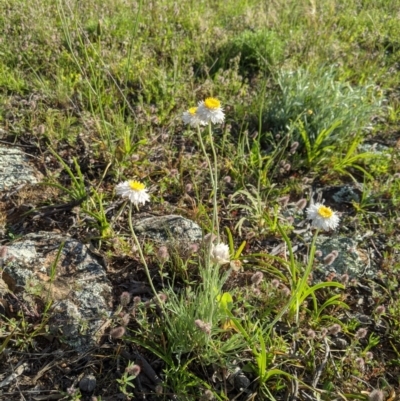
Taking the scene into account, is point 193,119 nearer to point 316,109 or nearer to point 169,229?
point 169,229

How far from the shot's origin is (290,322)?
2.07 m

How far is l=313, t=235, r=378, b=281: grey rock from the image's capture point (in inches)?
92.9

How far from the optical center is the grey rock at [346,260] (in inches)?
92.9

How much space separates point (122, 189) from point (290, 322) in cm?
102

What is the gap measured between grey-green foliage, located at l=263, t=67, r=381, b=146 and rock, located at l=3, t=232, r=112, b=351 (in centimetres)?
163

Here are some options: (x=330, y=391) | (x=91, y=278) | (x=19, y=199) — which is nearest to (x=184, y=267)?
(x=91, y=278)

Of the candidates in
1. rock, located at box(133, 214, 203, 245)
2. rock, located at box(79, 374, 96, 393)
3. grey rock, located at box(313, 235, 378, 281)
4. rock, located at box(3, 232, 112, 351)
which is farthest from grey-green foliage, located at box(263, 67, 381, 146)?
rock, located at box(79, 374, 96, 393)

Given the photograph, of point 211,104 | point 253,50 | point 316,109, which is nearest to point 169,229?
point 211,104

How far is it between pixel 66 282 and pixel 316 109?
2.08 meters

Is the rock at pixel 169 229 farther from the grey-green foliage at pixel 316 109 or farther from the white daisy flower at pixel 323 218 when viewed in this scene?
the grey-green foliage at pixel 316 109

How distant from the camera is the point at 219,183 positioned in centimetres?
276

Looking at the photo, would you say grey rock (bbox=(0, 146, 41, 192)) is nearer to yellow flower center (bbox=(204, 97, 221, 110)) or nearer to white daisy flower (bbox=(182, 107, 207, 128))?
white daisy flower (bbox=(182, 107, 207, 128))

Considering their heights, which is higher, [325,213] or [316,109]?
[325,213]

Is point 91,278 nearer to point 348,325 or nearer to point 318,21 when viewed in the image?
point 348,325
